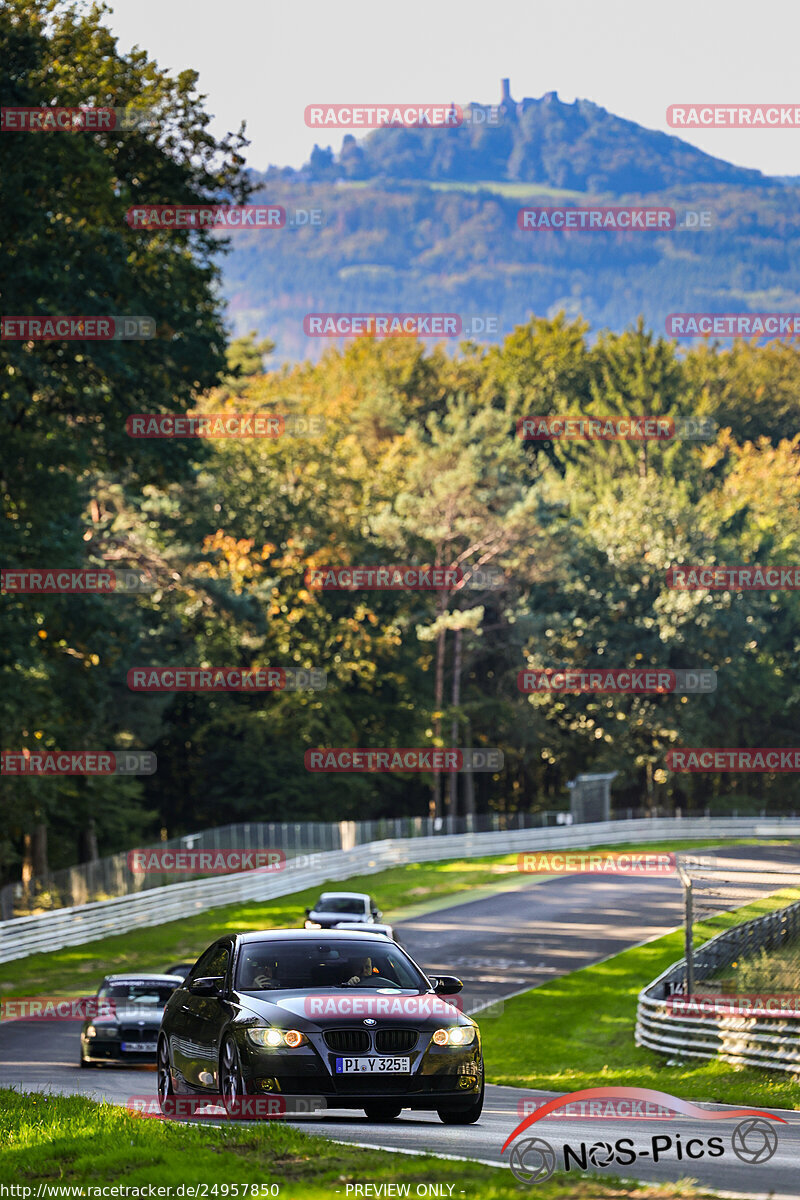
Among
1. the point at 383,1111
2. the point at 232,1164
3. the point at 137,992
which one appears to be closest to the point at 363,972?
the point at 383,1111

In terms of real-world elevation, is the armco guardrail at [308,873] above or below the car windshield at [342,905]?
below

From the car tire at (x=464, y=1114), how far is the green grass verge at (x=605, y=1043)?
6.90 meters

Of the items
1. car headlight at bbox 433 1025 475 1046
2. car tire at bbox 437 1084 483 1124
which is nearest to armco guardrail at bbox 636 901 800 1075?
car tire at bbox 437 1084 483 1124

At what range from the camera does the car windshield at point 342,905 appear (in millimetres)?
32312

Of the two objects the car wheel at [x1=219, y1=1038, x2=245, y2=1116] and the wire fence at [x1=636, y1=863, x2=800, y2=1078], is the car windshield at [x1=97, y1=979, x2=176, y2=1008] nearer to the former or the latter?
the wire fence at [x1=636, y1=863, x2=800, y2=1078]

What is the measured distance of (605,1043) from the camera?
2561 centimetres

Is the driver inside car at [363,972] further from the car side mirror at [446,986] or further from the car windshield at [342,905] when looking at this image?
the car windshield at [342,905]

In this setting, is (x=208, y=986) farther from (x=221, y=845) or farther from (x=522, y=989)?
(x=221, y=845)

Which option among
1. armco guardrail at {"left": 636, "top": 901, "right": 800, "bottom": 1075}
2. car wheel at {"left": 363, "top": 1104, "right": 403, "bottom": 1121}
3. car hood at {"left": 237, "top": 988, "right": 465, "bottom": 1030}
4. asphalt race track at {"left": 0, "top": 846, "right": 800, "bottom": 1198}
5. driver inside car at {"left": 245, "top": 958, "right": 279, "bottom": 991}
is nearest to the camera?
asphalt race track at {"left": 0, "top": 846, "right": 800, "bottom": 1198}

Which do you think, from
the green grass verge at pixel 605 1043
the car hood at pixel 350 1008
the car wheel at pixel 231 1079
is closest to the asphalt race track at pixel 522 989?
the car wheel at pixel 231 1079

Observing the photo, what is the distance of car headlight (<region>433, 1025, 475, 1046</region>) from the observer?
10023 mm

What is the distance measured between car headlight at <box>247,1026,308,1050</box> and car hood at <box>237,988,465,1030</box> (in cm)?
7

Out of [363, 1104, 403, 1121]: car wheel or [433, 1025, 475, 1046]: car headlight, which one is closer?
[433, 1025, 475, 1046]: car headlight

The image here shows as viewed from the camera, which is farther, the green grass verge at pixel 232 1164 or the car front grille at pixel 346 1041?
the car front grille at pixel 346 1041
